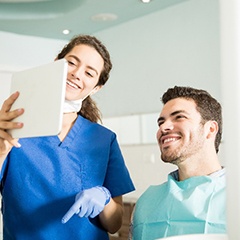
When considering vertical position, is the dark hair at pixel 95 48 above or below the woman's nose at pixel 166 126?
above

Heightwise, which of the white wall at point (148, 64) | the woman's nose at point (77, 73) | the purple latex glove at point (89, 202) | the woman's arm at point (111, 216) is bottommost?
the woman's arm at point (111, 216)

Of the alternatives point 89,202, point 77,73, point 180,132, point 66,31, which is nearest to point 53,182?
point 89,202

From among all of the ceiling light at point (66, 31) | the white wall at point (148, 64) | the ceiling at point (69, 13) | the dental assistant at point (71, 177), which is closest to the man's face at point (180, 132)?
the dental assistant at point (71, 177)

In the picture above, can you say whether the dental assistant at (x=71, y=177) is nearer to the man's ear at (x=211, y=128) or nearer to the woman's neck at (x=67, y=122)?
the woman's neck at (x=67, y=122)

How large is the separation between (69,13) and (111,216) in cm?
295

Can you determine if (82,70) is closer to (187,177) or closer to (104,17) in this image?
(187,177)

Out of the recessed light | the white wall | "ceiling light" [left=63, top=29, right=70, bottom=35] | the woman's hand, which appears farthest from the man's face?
"ceiling light" [left=63, top=29, right=70, bottom=35]

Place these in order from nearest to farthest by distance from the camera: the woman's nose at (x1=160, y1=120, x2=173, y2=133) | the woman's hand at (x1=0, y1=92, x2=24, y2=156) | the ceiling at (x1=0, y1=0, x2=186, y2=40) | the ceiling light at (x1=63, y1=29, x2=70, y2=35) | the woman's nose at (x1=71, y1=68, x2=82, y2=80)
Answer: the woman's hand at (x1=0, y1=92, x2=24, y2=156), the woman's nose at (x1=71, y1=68, x2=82, y2=80), the woman's nose at (x1=160, y1=120, x2=173, y2=133), the ceiling at (x1=0, y1=0, x2=186, y2=40), the ceiling light at (x1=63, y1=29, x2=70, y2=35)

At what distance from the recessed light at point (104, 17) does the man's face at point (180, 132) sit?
2749mm

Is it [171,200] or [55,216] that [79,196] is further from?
[171,200]

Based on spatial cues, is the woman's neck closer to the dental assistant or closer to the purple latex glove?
the dental assistant

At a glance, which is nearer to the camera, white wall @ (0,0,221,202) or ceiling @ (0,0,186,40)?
white wall @ (0,0,221,202)

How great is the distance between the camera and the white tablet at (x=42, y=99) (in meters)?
0.81

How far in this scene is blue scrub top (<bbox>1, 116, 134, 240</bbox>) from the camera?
122cm
